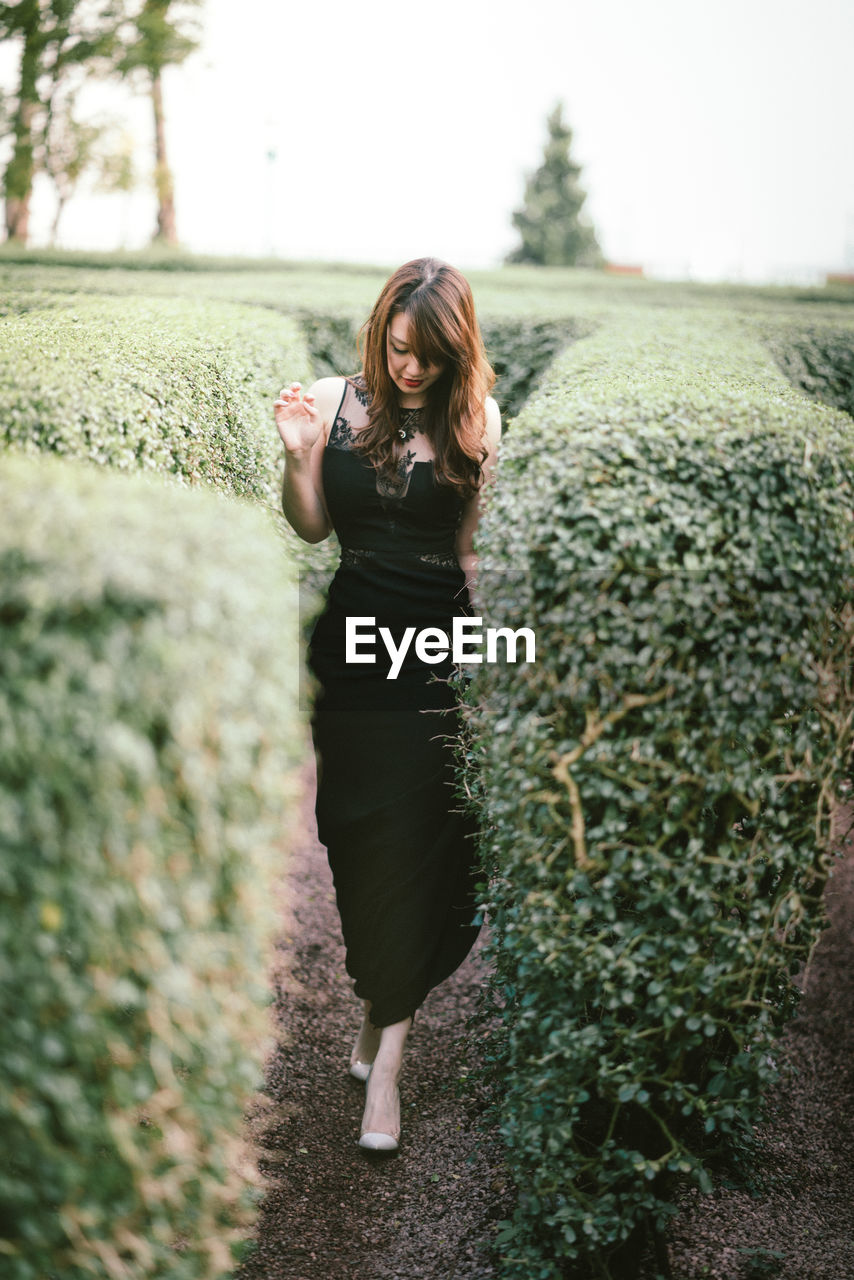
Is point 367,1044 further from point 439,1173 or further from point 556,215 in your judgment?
point 556,215

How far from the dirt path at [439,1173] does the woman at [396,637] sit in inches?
8.1

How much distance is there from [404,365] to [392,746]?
125 cm

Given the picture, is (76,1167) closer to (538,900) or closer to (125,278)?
(538,900)

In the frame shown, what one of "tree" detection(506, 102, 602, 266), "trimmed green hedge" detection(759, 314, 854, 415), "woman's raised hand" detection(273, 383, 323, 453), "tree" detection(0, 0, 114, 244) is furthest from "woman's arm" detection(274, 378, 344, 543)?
"tree" detection(506, 102, 602, 266)

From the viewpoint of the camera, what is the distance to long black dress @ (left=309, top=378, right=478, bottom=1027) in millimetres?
3305

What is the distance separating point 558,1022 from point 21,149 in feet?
62.0

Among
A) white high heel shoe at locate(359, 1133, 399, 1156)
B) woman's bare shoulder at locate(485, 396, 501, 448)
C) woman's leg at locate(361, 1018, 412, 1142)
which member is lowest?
white high heel shoe at locate(359, 1133, 399, 1156)

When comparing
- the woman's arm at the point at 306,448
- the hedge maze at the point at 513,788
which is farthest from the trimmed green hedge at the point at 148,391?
the woman's arm at the point at 306,448

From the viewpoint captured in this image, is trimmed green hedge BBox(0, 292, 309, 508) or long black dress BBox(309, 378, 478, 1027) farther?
long black dress BBox(309, 378, 478, 1027)

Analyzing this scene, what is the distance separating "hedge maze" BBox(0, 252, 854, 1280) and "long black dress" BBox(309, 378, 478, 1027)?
0.35 meters

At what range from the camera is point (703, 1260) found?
2738mm

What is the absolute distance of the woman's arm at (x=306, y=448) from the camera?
325 cm

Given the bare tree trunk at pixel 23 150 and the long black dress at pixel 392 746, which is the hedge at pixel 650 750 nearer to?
the long black dress at pixel 392 746

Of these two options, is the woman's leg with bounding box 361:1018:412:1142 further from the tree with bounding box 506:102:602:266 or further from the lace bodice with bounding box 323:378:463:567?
the tree with bounding box 506:102:602:266
